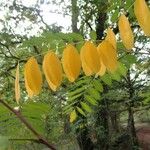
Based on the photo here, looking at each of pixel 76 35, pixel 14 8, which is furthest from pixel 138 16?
pixel 14 8

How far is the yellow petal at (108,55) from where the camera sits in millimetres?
806

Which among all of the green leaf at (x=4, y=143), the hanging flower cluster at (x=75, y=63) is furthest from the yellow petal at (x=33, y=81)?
the green leaf at (x=4, y=143)

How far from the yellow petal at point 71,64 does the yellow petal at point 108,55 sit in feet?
0.17

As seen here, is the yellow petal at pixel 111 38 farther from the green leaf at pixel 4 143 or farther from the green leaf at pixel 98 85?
the green leaf at pixel 98 85

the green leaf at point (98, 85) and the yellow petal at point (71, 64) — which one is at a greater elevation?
the green leaf at point (98, 85)

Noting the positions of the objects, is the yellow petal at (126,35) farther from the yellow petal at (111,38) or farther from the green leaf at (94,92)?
the green leaf at (94,92)

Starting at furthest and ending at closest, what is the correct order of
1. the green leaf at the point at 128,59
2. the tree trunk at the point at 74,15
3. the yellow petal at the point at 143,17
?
the tree trunk at the point at 74,15 → the green leaf at the point at 128,59 → the yellow petal at the point at 143,17

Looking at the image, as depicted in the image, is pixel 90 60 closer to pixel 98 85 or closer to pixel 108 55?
pixel 108 55

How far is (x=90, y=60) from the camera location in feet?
2.62

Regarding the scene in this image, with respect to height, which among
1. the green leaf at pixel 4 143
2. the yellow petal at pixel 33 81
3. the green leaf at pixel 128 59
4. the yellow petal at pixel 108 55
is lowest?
the green leaf at pixel 4 143

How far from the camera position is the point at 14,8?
34.6 feet

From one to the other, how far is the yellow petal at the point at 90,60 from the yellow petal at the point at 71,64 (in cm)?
1

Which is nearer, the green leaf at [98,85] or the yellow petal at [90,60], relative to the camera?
the yellow petal at [90,60]

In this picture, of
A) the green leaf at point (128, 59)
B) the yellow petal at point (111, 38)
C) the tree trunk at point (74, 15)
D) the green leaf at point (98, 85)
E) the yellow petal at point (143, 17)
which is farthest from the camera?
the tree trunk at point (74, 15)
